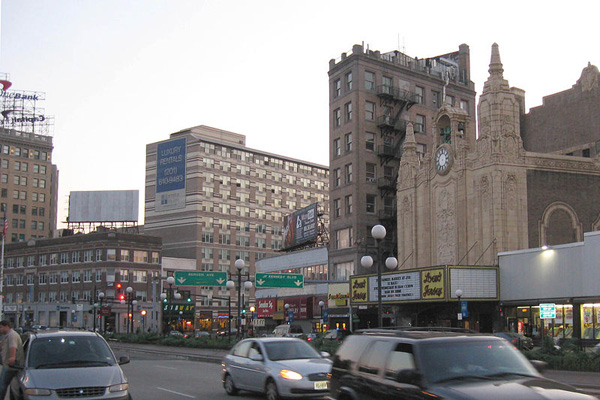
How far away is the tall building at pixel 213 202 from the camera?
115812 mm

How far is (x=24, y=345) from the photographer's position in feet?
46.0

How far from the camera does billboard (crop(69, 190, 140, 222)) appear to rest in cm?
11219

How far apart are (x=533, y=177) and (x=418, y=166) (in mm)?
9785

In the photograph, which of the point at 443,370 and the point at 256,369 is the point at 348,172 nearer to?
the point at 256,369

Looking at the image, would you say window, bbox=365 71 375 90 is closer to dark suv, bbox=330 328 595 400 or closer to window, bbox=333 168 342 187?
window, bbox=333 168 342 187

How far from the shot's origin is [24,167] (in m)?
137

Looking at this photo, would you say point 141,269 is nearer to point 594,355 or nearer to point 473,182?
point 473,182

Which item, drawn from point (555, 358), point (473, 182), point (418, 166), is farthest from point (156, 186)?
point (555, 358)

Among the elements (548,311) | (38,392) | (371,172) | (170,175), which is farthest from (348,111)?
(38,392)

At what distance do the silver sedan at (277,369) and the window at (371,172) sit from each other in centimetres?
4958

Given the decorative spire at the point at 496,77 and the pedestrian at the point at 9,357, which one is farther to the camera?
the decorative spire at the point at 496,77

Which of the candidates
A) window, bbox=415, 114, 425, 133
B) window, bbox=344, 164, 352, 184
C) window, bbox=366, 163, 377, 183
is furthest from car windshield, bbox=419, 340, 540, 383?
window, bbox=415, 114, 425, 133

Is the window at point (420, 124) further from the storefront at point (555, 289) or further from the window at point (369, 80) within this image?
the storefront at point (555, 289)

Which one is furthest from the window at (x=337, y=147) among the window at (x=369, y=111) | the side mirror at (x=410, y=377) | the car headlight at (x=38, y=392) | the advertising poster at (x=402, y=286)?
the side mirror at (x=410, y=377)
